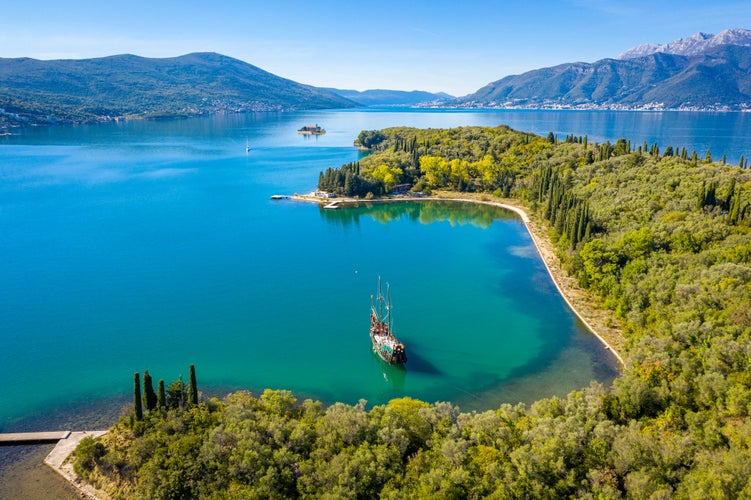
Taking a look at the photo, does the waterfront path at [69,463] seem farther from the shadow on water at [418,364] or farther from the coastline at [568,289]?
the coastline at [568,289]

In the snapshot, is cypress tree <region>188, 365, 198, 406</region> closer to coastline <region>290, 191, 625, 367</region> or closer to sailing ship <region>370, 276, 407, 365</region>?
sailing ship <region>370, 276, 407, 365</region>

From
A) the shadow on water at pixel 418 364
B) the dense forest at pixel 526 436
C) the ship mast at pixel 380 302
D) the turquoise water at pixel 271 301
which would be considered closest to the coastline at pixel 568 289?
the turquoise water at pixel 271 301

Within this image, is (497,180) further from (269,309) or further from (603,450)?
(603,450)

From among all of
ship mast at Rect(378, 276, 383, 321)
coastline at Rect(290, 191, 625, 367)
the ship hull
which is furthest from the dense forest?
ship mast at Rect(378, 276, 383, 321)

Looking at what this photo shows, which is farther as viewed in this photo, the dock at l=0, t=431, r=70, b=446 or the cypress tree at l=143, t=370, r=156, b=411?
the dock at l=0, t=431, r=70, b=446

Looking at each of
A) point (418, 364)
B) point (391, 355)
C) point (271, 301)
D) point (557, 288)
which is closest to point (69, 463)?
point (391, 355)

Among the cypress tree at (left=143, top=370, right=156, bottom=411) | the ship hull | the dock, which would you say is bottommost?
the dock
